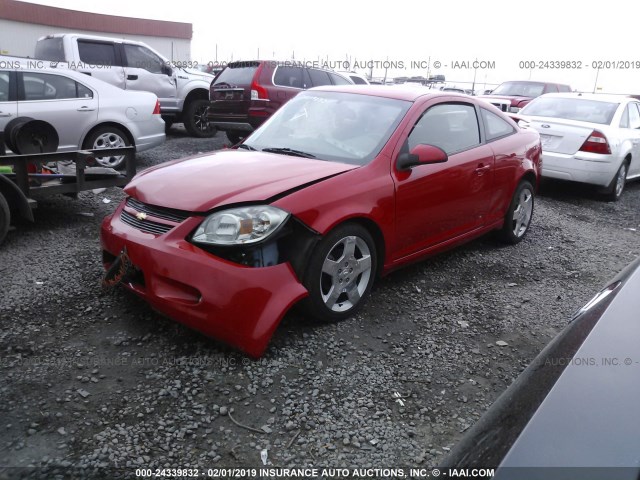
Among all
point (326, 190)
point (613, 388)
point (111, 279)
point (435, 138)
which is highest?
point (435, 138)

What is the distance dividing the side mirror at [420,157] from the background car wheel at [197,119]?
26.8 feet

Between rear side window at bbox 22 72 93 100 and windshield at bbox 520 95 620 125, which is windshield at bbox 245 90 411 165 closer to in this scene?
rear side window at bbox 22 72 93 100

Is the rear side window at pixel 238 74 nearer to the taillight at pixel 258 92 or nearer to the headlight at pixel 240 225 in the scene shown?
the taillight at pixel 258 92

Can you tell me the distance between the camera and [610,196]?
827 cm

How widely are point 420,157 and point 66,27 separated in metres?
29.1

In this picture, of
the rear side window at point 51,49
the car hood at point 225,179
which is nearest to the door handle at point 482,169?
the car hood at point 225,179

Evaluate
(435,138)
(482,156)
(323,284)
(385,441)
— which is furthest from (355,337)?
(482,156)

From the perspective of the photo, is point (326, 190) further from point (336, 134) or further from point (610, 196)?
point (610, 196)

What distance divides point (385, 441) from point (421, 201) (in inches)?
76.9

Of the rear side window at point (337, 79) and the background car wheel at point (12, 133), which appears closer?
the background car wheel at point (12, 133)

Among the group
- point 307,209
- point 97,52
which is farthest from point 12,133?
point 97,52

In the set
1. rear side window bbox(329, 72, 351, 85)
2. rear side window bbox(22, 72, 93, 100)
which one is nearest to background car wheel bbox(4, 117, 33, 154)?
rear side window bbox(22, 72, 93, 100)

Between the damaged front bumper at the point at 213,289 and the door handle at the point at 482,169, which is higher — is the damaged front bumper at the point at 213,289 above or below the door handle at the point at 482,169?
below

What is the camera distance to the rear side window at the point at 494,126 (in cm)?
493
